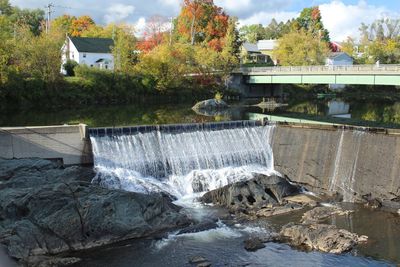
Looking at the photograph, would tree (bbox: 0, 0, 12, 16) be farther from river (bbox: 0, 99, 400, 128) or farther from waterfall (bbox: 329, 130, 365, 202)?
waterfall (bbox: 329, 130, 365, 202)

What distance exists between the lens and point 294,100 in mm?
62938

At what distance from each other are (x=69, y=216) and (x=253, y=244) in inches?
252

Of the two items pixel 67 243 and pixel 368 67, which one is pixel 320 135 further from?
pixel 368 67

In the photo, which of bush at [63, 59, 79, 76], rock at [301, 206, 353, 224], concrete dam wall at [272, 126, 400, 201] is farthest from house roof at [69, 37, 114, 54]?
rock at [301, 206, 353, 224]

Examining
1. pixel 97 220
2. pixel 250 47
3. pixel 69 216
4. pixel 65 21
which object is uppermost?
pixel 65 21

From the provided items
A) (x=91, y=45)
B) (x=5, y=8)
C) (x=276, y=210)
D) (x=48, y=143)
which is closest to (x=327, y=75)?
(x=276, y=210)

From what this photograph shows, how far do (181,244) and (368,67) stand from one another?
3016 cm

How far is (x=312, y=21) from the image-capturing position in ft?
378

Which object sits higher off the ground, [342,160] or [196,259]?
[342,160]

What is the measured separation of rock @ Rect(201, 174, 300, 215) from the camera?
67.8 ft

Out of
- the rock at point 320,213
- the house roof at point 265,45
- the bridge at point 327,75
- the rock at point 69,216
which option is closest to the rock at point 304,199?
the rock at point 320,213

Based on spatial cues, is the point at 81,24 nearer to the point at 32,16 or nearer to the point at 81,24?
the point at 81,24

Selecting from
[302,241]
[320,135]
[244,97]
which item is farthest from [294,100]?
[302,241]

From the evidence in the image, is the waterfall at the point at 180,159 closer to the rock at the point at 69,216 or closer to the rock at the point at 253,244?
the rock at the point at 69,216
